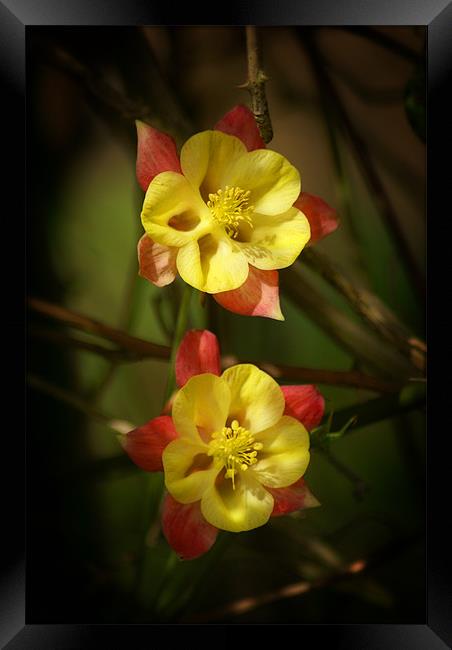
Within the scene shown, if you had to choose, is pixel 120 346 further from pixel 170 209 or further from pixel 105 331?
pixel 170 209

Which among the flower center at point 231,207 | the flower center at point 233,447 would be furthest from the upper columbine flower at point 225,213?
the flower center at point 233,447

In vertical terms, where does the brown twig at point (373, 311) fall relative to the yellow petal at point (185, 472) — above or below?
above

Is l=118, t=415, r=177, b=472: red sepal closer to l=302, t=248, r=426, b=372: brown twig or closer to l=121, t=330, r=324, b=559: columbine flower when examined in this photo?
l=121, t=330, r=324, b=559: columbine flower

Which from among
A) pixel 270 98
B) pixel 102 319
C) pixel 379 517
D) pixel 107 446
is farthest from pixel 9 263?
pixel 379 517

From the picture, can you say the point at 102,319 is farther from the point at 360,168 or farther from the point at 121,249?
the point at 360,168

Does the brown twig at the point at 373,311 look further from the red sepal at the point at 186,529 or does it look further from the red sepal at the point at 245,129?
the red sepal at the point at 186,529

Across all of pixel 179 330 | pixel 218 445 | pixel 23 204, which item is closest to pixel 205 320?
pixel 179 330
